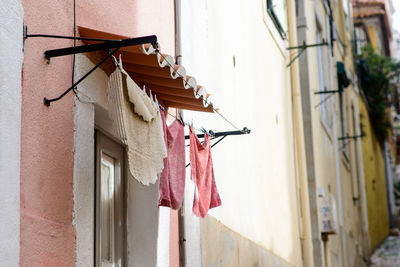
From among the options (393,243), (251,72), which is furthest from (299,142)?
(393,243)

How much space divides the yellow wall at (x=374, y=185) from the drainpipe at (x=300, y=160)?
13.5 metres

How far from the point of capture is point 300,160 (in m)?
13.6

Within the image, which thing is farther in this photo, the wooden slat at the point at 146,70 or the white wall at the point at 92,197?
the wooden slat at the point at 146,70

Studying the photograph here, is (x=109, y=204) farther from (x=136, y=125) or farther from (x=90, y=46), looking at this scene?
(x=90, y=46)

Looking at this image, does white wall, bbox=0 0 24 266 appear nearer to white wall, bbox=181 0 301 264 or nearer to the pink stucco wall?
the pink stucco wall

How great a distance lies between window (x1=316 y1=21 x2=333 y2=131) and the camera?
1769 centimetres

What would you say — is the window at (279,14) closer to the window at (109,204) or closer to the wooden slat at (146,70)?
the window at (109,204)

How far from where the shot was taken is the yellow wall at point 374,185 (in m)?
27.8

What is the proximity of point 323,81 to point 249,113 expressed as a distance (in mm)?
8427

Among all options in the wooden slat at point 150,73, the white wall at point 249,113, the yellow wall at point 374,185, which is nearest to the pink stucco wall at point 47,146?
the wooden slat at point 150,73

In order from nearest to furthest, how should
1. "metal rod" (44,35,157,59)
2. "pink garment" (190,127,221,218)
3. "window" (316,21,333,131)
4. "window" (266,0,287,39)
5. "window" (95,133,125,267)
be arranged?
"metal rod" (44,35,157,59) < "window" (95,133,125,267) < "pink garment" (190,127,221,218) < "window" (266,0,287,39) < "window" (316,21,333,131)

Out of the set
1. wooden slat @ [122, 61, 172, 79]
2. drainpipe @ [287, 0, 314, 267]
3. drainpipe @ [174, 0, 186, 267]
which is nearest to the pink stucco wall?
wooden slat @ [122, 61, 172, 79]

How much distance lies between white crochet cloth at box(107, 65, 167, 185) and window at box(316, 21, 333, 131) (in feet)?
39.8

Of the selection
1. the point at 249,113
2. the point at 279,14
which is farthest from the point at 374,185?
the point at 249,113
